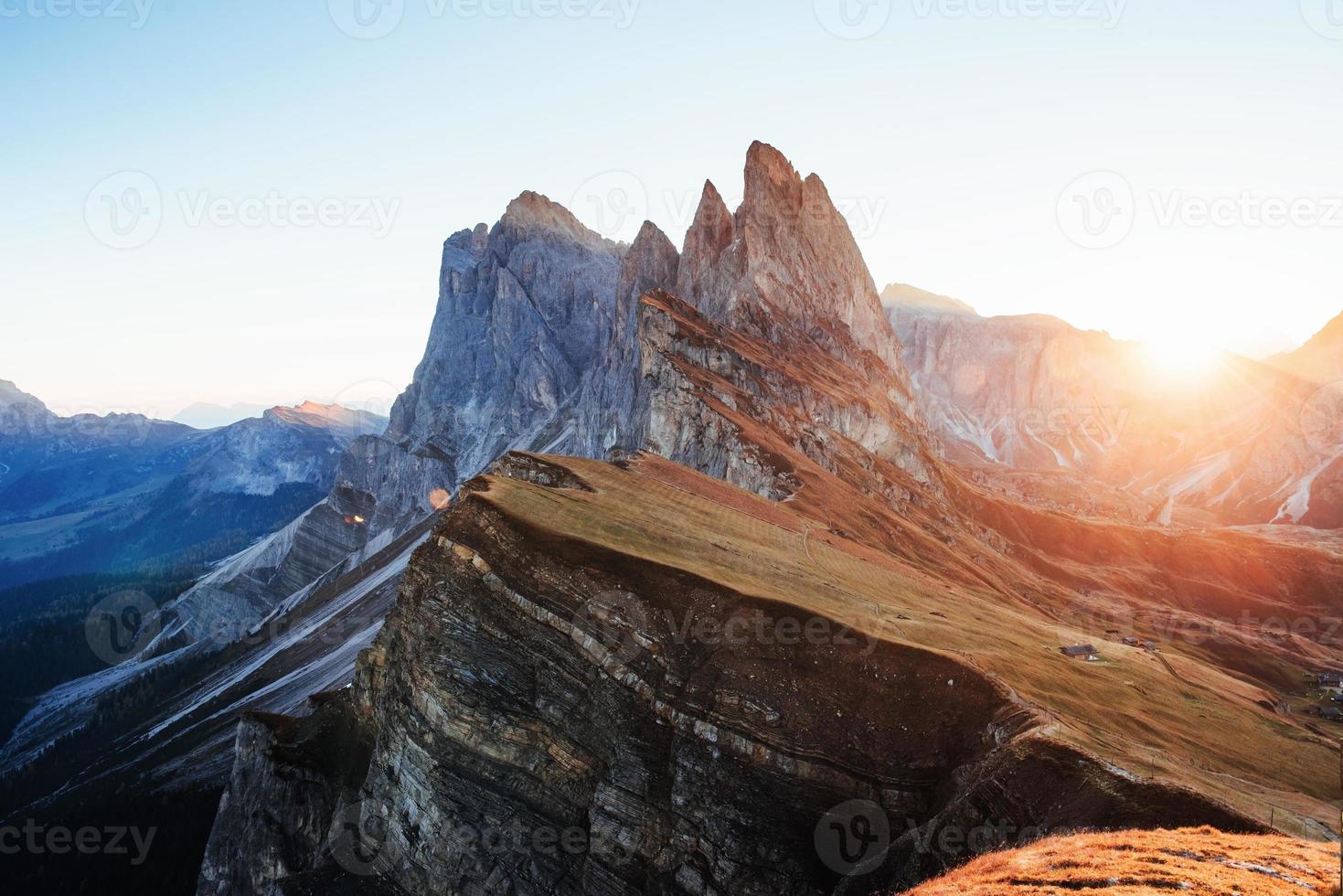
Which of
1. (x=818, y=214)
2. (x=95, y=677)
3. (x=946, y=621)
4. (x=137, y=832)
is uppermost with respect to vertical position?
(x=818, y=214)

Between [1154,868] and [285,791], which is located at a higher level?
[1154,868]

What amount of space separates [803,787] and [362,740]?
33.5 metres

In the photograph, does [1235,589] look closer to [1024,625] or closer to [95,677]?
[1024,625]

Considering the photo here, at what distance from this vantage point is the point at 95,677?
579ft

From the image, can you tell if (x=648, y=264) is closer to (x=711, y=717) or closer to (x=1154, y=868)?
(x=711, y=717)

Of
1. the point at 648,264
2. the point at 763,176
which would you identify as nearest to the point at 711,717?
the point at 763,176

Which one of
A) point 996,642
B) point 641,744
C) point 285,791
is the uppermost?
point 996,642

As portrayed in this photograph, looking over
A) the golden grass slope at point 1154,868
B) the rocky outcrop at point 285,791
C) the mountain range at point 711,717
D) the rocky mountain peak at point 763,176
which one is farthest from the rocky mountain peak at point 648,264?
the golden grass slope at point 1154,868

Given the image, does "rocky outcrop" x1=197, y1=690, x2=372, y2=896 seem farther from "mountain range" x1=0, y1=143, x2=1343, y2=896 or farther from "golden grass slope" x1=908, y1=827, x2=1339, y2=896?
"golden grass slope" x1=908, y1=827, x2=1339, y2=896

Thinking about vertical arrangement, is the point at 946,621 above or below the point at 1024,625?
above

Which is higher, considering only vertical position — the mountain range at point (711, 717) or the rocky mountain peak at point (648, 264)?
the rocky mountain peak at point (648, 264)

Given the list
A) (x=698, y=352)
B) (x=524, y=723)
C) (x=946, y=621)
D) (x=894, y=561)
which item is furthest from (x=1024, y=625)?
(x=698, y=352)

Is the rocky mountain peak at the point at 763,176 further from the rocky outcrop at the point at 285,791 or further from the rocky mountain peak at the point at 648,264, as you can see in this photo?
the rocky outcrop at the point at 285,791

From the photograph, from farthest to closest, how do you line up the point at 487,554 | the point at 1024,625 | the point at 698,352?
the point at 698,352
the point at 1024,625
the point at 487,554
